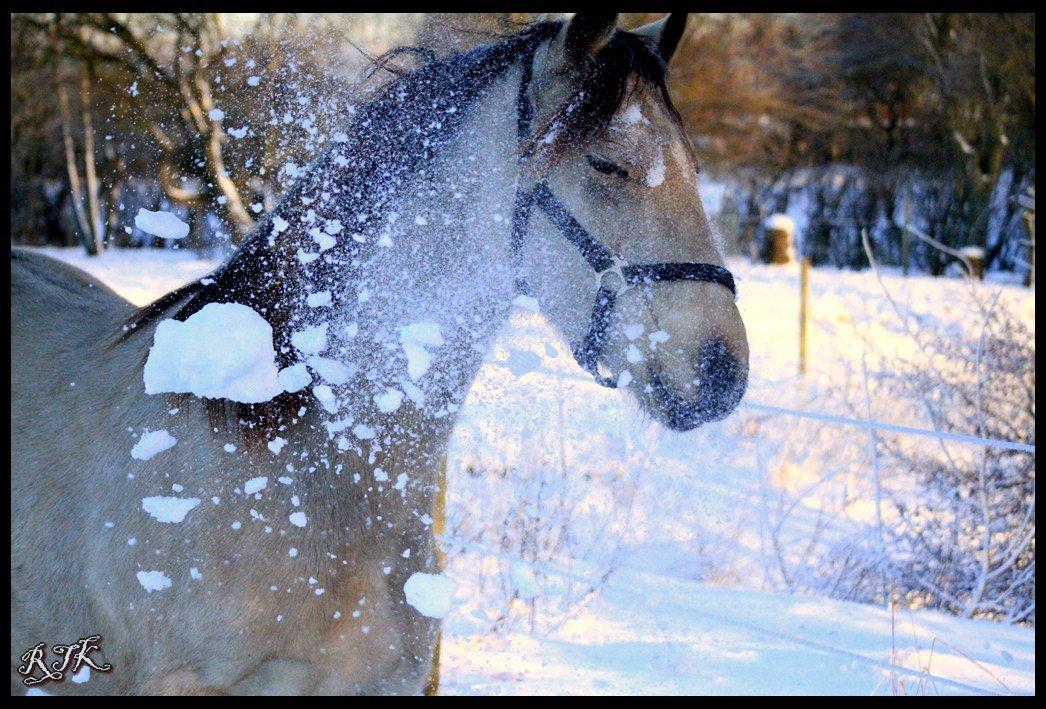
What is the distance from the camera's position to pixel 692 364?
1.92 metres

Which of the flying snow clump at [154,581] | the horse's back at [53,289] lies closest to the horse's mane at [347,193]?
the flying snow clump at [154,581]

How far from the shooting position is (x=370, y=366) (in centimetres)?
210

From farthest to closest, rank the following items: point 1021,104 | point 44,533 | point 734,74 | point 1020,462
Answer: point 734,74
point 1021,104
point 1020,462
point 44,533

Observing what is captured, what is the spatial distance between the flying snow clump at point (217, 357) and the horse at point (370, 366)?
0.04 meters

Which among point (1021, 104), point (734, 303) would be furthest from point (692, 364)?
point (1021, 104)

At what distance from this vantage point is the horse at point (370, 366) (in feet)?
6.28

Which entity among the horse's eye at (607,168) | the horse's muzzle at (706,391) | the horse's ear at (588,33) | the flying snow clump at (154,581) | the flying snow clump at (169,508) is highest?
the horse's ear at (588,33)

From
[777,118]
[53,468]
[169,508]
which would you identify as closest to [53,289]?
[53,468]

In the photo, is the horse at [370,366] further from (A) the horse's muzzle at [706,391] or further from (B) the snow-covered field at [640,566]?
(B) the snow-covered field at [640,566]

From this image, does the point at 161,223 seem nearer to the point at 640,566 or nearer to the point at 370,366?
the point at 370,366

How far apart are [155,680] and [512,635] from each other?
1893 millimetres

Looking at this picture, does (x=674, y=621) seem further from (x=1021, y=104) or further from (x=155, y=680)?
(x=1021, y=104)

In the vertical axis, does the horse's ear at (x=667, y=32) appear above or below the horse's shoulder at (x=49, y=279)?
above

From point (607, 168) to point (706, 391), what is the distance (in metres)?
0.56
